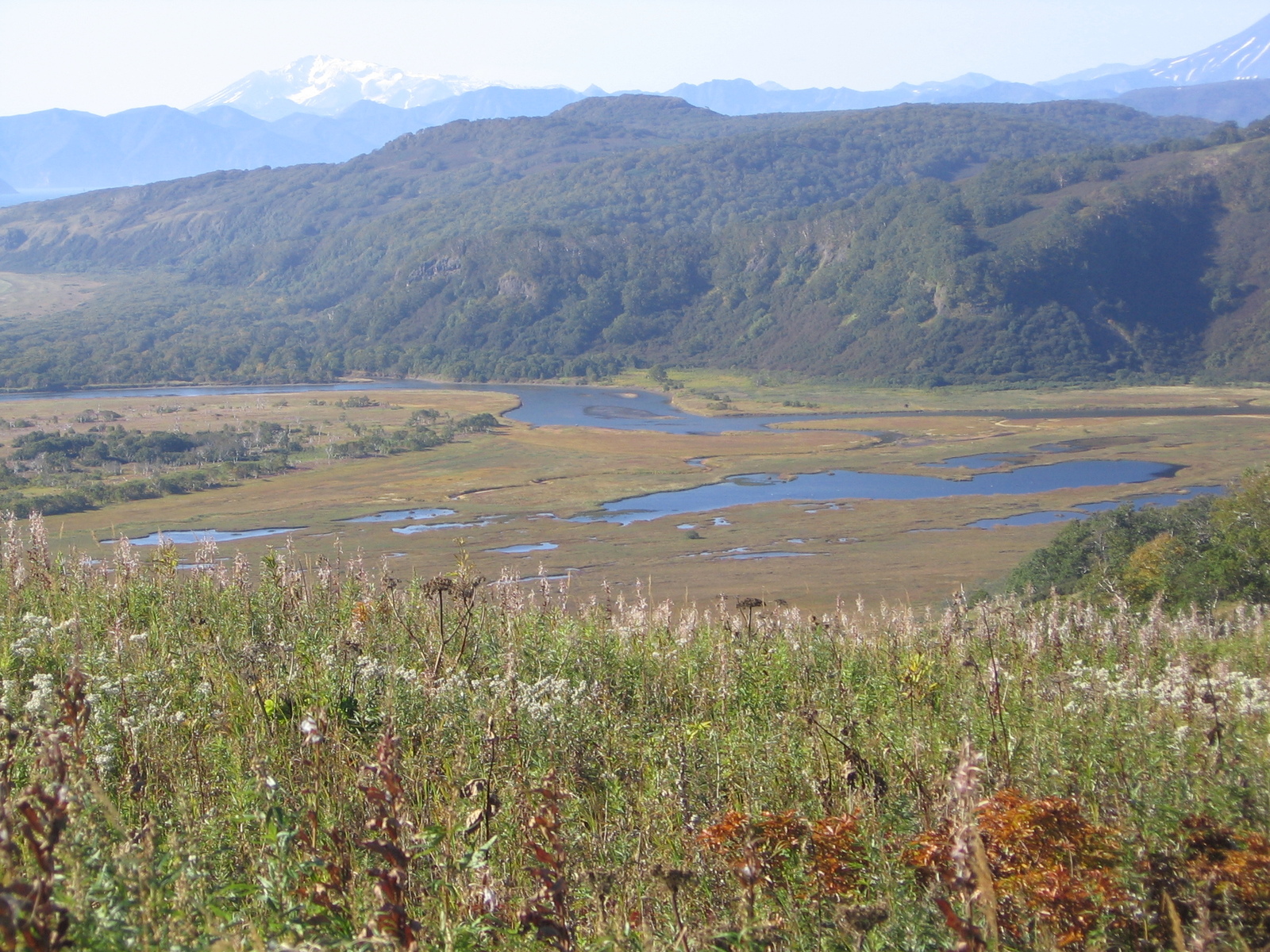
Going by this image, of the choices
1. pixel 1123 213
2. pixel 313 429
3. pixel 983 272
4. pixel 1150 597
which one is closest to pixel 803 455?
pixel 313 429

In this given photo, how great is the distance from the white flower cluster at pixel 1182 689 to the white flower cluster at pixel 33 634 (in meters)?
4.59

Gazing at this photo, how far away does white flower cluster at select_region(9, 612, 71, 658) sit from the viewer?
5.07 meters

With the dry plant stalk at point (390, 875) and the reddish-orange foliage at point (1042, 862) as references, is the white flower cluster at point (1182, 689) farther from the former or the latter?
the dry plant stalk at point (390, 875)

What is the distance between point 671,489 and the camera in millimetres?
53406

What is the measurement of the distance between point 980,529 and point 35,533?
39.6m

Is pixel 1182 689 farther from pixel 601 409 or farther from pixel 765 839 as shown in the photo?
pixel 601 409

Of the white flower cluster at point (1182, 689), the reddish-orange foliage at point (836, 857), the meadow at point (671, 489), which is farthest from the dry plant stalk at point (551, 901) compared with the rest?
the meadow at point (671, 489)

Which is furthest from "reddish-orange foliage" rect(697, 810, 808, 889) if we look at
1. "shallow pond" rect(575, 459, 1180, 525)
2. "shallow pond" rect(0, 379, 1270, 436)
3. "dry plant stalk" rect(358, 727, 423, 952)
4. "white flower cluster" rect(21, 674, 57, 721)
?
"shallow pond" rect(0, 379, 1270, 436)

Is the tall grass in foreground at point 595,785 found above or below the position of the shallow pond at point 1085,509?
above

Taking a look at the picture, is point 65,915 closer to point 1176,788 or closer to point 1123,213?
point 1176,788

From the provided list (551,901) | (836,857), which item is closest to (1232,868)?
(836,857)

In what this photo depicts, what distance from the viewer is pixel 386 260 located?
552 feet

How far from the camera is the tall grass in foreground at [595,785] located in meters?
2.56

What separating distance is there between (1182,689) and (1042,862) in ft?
6.76
